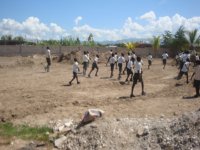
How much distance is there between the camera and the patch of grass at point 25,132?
10.6 metres

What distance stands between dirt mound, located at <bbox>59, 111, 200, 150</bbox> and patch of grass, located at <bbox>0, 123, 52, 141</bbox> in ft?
4.03

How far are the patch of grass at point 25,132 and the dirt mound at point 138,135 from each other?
1229 millimetres

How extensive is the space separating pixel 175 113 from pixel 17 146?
5.08 metres

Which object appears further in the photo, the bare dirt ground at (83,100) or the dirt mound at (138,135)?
the bare dirt ground at (83,100)

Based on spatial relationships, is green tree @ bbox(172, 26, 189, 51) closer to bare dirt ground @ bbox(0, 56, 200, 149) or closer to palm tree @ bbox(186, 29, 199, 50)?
palm tree @ bbox(186, 29, 199, 50)

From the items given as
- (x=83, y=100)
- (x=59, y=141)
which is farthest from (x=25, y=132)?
(x=83, y=100)

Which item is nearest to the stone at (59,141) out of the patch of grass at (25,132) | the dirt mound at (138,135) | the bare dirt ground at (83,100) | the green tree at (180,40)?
the dirt mound at (138,135)

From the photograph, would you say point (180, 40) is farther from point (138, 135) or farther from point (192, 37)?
point (138, 135)

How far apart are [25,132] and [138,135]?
3.64m

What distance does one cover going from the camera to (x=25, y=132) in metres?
11.1

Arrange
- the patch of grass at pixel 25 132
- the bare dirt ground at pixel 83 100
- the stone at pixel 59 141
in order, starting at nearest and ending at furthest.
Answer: the stone at pixel 59 141
the patch of grass at pixel 25 132
the bare dirt ground at pixel 83 100

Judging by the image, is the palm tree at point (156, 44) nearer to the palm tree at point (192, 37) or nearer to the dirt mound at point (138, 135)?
the palm tree at point (192, 37)

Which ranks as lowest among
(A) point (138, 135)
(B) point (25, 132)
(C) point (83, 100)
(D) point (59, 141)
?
(B) point (25, 132)

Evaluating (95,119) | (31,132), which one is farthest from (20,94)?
(95,119)
